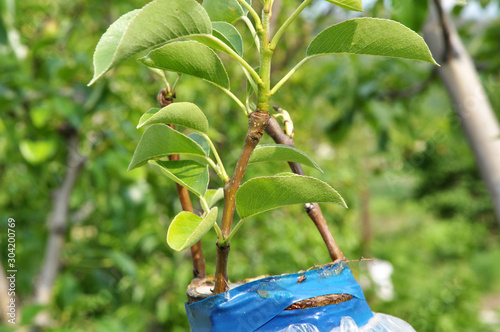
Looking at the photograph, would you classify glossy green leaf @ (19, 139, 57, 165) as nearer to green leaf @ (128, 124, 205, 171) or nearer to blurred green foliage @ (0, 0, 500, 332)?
blurred green foliage @ (0, 0, 500, 332)

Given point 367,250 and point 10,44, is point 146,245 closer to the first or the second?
point 10,44

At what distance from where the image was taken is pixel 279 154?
0.23 metres

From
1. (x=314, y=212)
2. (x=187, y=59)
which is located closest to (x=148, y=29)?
(x=187, y=59)

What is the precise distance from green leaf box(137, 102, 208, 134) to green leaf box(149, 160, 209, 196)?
0.08 ft

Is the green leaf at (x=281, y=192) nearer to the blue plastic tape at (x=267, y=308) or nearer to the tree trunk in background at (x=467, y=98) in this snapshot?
the blue plastic tape at (x=267, y=308)

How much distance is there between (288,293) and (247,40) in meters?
1.18

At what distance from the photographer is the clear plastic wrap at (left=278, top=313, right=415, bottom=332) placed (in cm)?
22

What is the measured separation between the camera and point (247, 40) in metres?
1.33

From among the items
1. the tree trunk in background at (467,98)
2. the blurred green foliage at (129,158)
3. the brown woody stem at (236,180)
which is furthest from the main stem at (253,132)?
the tree trunk in background at (467,98)

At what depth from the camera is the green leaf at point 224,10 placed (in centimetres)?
26

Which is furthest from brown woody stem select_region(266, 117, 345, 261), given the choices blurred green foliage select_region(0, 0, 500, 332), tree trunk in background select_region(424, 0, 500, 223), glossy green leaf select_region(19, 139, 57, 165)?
glossy green leaf select_region(19, 139, 57, 165)

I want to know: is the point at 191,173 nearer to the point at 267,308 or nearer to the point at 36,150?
the point at 267,308

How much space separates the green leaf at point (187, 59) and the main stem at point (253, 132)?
0.07ft

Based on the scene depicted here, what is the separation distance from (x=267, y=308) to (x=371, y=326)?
0.20ft
